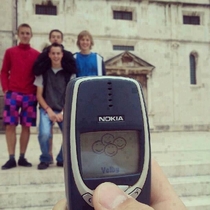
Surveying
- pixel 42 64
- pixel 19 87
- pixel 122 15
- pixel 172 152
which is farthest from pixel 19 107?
pixel 122 15

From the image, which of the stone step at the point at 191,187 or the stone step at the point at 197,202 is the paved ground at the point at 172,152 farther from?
the stone step at the point at 197,202

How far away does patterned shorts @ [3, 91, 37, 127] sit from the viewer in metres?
3.31

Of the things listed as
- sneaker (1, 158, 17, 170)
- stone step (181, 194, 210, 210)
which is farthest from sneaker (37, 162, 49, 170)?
stone step (181, 194, 210, 210)

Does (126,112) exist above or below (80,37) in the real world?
below

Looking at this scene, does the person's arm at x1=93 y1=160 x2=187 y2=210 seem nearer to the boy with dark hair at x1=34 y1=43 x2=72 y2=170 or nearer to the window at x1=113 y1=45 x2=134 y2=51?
the boy with dark hair at x1=34 y1=43 x2=72 y2=170

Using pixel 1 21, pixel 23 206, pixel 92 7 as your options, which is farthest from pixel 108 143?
pixel 92 7

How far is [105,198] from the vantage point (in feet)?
2.67

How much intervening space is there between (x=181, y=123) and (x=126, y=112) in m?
13.0

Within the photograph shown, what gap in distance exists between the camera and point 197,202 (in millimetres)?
3029

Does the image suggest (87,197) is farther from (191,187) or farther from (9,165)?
(9,165)

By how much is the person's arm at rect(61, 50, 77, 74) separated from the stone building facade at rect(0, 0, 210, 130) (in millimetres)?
9482

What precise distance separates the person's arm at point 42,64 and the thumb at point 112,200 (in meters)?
2.55

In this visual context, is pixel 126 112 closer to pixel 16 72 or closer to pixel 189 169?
pixel 16 72

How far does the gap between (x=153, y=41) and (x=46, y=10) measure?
16.6 ft
